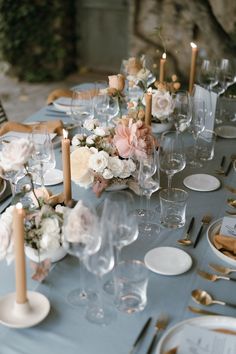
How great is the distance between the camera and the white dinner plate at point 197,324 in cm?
109

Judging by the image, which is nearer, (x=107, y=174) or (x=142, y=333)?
(x=142, y=333)

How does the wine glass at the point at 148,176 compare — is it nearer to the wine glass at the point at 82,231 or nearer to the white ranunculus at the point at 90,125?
the white ranunculus at the point at 90,125

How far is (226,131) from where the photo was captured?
2.37 m

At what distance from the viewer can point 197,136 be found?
6.89 ft

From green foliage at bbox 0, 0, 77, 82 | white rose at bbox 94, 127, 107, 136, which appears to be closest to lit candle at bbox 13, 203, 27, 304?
white rose at bbox 94, 127, 107, 136

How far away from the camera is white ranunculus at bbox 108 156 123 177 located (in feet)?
5.36

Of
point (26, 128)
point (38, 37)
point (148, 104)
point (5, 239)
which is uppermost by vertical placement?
point (148, 104)

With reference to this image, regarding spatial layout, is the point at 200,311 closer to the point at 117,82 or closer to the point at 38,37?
the point at 117,82

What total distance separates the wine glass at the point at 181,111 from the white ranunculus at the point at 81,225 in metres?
1.06

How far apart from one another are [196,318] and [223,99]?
70.7 inches

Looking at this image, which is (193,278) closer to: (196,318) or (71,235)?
(196,318)

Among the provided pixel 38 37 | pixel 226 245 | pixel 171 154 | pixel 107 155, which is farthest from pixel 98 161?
pixel 38 37

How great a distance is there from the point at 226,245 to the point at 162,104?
2.77 feet

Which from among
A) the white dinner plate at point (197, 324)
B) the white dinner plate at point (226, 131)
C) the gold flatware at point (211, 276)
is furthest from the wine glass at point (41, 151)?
the white dinner plate at point (226, 131)
